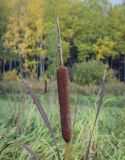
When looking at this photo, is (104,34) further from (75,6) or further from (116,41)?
(75,6)

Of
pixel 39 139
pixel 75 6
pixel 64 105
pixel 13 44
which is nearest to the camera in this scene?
pixel 64 105

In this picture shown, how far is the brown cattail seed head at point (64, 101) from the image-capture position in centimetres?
130

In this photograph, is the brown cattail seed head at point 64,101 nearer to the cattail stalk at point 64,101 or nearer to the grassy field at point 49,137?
the cattail stalk at point 64,101

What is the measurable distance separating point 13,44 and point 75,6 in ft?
33.4

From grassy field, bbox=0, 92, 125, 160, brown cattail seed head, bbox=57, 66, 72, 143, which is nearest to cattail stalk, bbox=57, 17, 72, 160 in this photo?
brown cattail seed head, bbox=57, 66, 72, 143

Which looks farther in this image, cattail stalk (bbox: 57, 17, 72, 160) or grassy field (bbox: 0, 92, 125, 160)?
grassy field (bbox: 0, 92, 125, 160)

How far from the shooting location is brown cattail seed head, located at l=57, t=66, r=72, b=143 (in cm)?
130

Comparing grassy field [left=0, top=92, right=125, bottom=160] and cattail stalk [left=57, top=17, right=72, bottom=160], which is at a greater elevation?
cattail stalk [left=57, top=17, right=72, bottom=160]

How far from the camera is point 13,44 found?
3838cm

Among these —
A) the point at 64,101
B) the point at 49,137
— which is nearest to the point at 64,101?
the point at 64,101

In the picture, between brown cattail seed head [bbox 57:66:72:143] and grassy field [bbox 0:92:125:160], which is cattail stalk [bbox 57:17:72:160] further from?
grassy field [bbox 0:92:125:160]

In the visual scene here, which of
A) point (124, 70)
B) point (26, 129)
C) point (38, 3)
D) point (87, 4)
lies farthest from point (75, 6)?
point (26, 129)

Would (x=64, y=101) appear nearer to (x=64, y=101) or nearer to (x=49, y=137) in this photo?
(x=64, y=101)

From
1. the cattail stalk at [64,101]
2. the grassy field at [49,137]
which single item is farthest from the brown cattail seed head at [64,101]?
the grassy field at [49,137]
